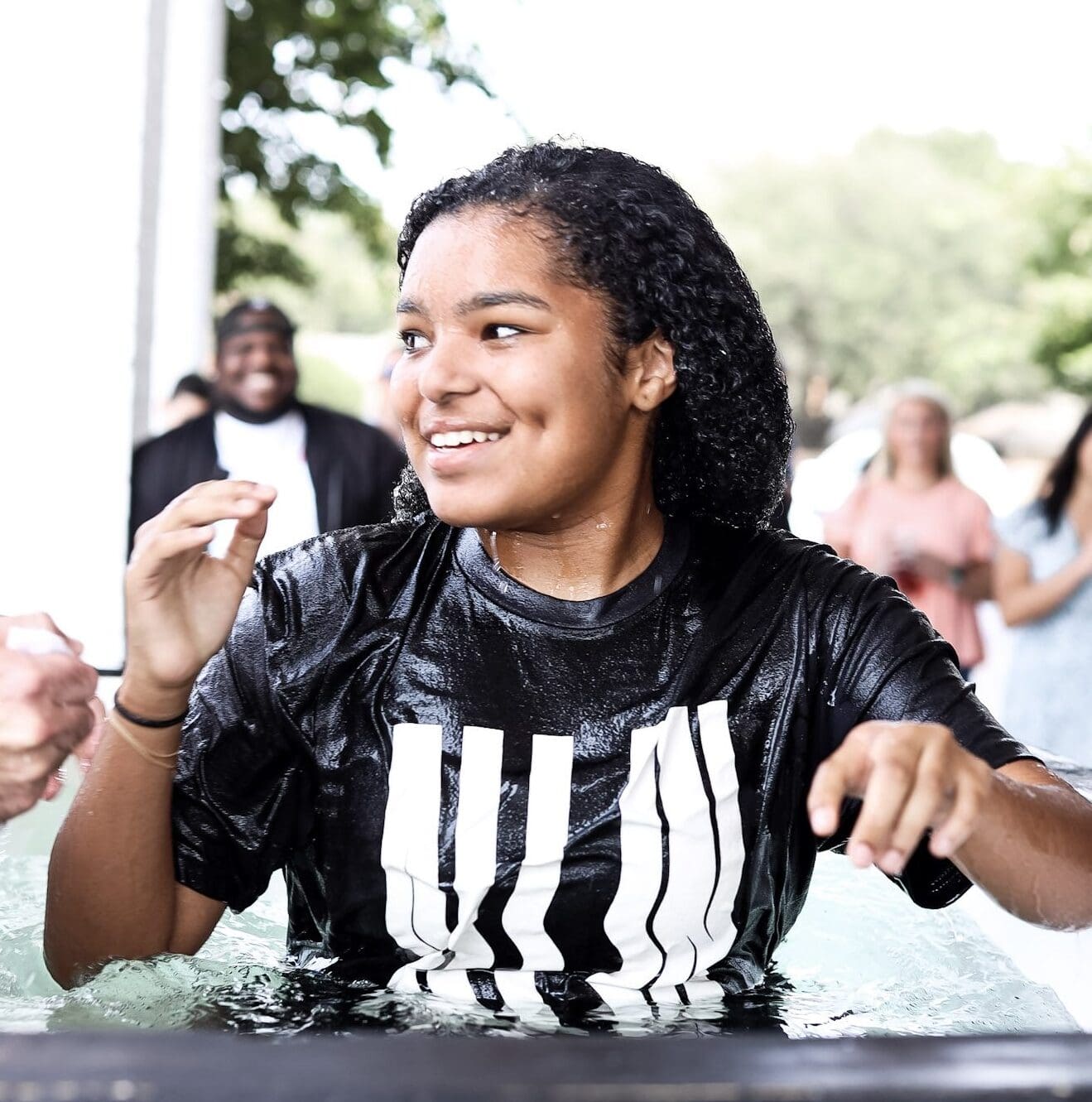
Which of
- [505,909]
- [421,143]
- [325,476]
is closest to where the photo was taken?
[505,909]

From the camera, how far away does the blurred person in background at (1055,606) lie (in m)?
4.44

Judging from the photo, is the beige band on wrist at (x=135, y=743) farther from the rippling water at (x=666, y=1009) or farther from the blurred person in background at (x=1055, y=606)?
the blurred person in background at (x=1055, y=606)

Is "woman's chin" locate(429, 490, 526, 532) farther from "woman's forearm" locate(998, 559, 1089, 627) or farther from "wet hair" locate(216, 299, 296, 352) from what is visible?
"wet hair" locate(216, 299, 296, 352)

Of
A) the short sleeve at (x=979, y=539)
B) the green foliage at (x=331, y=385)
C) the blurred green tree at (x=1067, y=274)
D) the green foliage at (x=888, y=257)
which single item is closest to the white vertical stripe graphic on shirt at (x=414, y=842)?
the short sleeve at (x=979, y=539)

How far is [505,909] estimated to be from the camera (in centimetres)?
168

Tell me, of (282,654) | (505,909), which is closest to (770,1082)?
(505,909)

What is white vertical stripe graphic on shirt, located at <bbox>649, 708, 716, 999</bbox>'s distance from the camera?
5.56 feet

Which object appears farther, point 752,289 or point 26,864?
point 26,864

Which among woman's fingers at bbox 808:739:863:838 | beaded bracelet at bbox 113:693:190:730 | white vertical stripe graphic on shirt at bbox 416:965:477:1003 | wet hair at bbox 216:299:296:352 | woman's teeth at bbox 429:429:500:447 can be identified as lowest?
white vertical stripe graphic on shirt at bbox 416:965:477:1003

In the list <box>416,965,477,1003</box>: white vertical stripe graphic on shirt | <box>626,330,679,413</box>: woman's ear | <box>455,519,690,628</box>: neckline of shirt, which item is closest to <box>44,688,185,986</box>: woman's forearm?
<box>416,965,477,1003</box>: white vertical stripe graphic on shirt

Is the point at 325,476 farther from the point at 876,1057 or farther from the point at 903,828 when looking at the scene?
the point at 876,1057

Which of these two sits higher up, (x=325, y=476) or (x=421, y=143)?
(x=421, y=143)

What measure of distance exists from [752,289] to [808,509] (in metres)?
5.42

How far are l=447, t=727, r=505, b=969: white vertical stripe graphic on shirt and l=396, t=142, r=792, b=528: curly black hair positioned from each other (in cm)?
45
